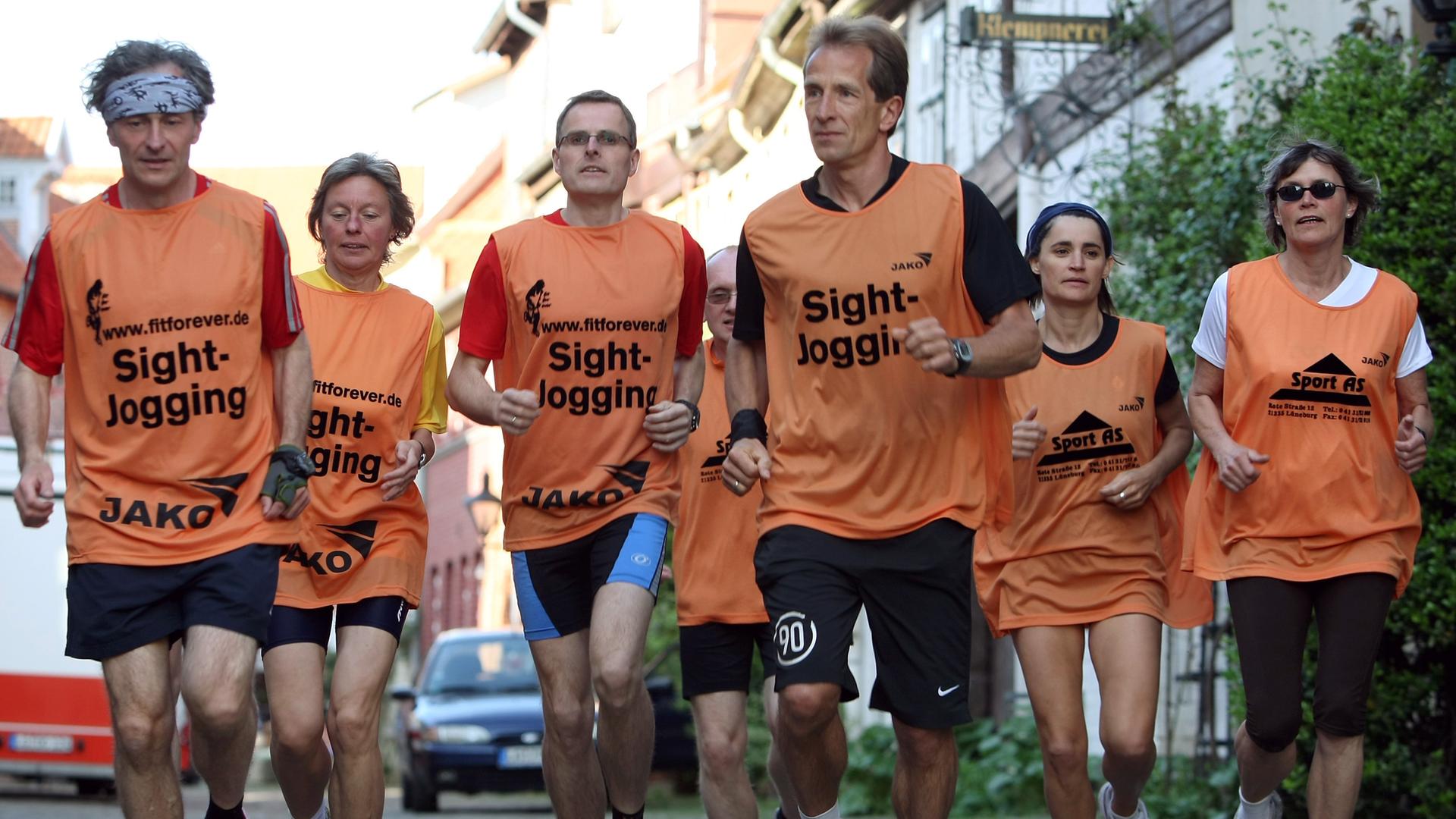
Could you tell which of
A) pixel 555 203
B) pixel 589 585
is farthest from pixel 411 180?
pixel 589 585

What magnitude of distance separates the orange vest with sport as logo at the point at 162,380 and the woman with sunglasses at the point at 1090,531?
2688 mm

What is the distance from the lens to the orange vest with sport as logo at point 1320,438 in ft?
25.7

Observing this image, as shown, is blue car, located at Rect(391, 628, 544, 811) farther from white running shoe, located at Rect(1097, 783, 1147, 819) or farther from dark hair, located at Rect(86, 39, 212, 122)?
dark hair, located at Rect(86, 39, 212, 122)

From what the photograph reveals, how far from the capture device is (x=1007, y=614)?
8.41 meters

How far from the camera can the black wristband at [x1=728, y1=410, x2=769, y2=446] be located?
284 inches

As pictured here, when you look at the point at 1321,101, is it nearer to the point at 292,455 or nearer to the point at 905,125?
the point at 292,455

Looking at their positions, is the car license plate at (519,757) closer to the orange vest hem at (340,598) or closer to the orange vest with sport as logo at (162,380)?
the orange vest hem at (340,598)

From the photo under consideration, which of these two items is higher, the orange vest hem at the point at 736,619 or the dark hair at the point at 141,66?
the dark hair at the point at 141,66

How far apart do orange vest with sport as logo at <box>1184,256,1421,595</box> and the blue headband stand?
2.33 feet

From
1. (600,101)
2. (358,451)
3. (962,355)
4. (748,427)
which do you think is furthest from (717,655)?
(962,355)

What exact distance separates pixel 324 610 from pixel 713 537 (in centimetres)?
169

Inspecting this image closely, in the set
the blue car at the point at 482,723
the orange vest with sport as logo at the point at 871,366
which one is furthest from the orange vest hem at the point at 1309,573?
the blue car at the point at 482,723

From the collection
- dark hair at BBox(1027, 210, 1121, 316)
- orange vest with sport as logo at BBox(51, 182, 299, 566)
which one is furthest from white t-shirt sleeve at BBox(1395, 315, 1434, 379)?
orange vest with sport as logo at BBox(51, 182, 299, 566)

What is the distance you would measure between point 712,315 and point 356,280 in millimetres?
1530
